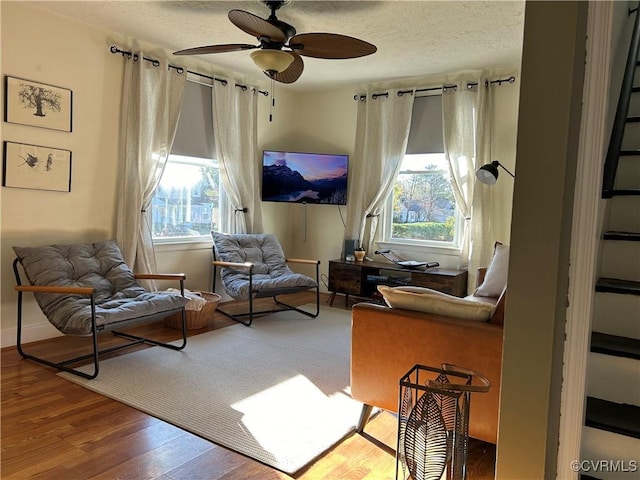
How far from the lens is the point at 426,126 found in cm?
523

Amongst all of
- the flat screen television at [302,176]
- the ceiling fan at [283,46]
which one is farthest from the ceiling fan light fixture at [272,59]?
the flat screen television at [302,176]

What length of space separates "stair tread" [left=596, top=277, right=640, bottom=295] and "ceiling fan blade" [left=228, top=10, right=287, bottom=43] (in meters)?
2.17

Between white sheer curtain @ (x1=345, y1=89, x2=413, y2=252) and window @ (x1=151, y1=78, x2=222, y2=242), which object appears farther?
white sheer curtain @ (x1=345, y1=89, x2=413, y2=252)

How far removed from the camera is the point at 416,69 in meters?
4.90

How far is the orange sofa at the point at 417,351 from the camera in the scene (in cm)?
200

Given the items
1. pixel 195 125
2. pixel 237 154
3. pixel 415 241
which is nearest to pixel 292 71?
pixel 195 125

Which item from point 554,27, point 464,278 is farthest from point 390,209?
point 554,27

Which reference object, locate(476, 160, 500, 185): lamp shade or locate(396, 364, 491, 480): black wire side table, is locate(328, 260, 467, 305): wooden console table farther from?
locate(396, 364, 491, 480): black wire side table

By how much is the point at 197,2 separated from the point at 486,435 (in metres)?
3.23

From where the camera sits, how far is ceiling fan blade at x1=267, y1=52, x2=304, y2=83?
11.0 feet

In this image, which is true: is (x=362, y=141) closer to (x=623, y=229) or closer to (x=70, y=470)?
(x=623, y=229)

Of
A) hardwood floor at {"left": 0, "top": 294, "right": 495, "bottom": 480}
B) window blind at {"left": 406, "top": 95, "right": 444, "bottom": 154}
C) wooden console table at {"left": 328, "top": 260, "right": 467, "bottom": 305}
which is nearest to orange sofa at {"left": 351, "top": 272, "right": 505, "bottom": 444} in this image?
hardwood floor at {"left": 0, "top": 294, "right": 495, "bottom": 480}

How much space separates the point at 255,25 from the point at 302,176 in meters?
2.85

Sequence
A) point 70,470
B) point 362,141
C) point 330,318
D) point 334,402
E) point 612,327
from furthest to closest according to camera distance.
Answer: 1. point 362,141
2. point 330,318
3. point 334,402
4. point 70,470
5. point 612,327
